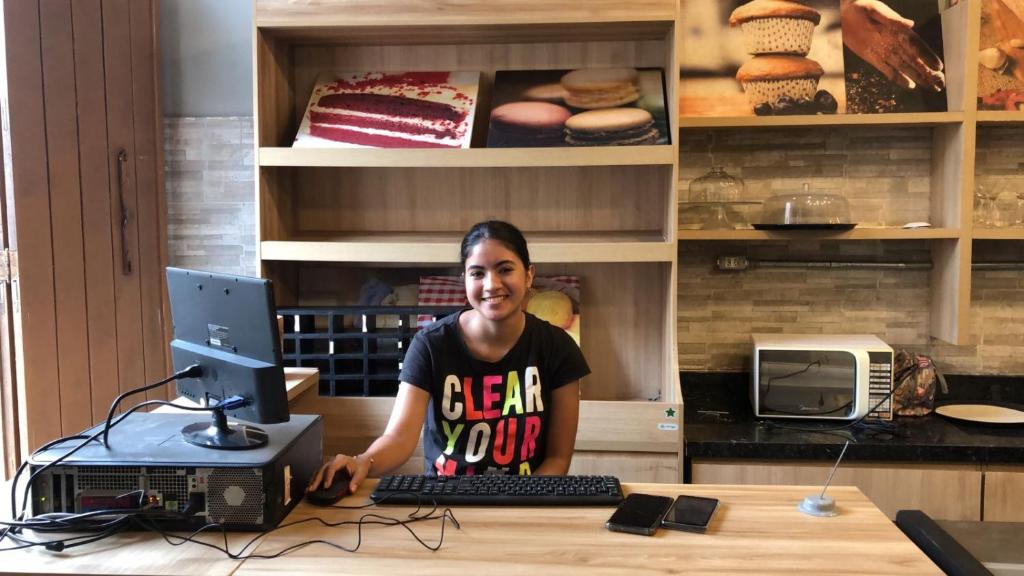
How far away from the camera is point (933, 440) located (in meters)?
2.39

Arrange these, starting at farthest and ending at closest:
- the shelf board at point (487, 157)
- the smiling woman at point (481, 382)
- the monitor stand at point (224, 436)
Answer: the shelf board at point (487, 157), the smiling woman at point (481, 382), the monitor stand at point (224, 436)

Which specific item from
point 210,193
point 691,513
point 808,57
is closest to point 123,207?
point 210,193

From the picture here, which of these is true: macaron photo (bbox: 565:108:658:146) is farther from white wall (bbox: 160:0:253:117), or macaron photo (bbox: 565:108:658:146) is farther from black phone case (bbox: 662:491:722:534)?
black phone case (bbox: 662:491:722:534)

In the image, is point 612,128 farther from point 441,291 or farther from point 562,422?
point 562,422

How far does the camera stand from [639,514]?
58.1 inches

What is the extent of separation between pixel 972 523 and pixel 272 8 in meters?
2.55

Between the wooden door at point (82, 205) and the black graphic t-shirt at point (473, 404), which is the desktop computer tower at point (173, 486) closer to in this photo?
the black graphic t-shirt at point (473, 404)

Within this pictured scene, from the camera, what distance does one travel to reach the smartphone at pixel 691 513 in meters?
1.44

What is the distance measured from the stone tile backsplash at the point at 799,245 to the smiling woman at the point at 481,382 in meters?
1.13

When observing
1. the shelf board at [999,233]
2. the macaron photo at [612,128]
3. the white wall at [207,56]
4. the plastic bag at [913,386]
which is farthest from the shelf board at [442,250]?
the shelf board at [999,233]

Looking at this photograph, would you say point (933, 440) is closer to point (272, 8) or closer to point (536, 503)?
point (536, 503)

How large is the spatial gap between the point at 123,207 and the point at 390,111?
3.00ft

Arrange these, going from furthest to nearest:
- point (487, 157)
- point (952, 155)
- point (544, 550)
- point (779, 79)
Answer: point (779, 79)
point (952, 155)
point (487, 157)
point (544, 550)

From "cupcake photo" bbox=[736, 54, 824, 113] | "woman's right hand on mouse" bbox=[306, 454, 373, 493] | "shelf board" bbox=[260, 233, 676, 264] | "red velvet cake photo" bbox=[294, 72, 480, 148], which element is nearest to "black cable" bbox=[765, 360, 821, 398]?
"shelf board" bbox=[260, 233, 676, 264]
